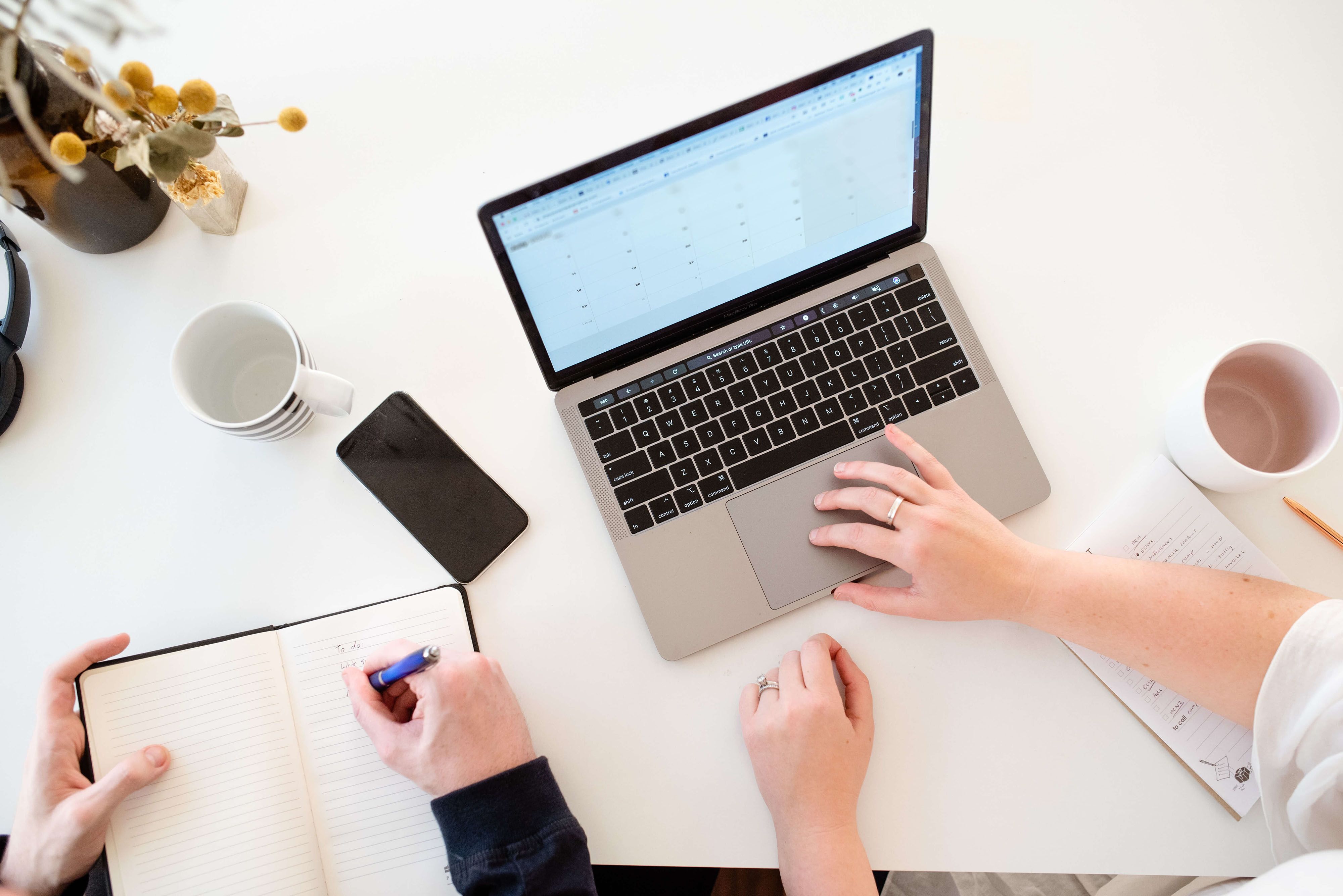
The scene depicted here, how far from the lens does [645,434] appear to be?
30.2 inches

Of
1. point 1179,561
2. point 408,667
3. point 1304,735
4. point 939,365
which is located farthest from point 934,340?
point 408,667

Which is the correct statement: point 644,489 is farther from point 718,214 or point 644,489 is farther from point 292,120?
point 292,120

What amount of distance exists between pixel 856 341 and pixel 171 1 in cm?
88

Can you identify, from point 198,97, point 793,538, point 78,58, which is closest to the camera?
point 78,58

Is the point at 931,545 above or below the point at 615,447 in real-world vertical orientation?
below

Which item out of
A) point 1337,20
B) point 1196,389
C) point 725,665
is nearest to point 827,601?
point 725,665

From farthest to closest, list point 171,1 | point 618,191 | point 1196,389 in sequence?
point 171,1
point 1196,389
point 618,191

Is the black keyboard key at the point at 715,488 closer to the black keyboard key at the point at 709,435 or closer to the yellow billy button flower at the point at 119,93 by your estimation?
the black keyboard key at the point at 709,435

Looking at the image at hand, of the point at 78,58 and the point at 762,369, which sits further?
the point at 762,369

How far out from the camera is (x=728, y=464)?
0.77m

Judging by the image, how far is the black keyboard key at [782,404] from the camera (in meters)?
0.78

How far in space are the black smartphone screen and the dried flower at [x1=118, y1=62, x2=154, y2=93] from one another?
13.2 inches

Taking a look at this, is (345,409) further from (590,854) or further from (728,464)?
(590,854)

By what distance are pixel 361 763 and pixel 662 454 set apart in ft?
1.36
